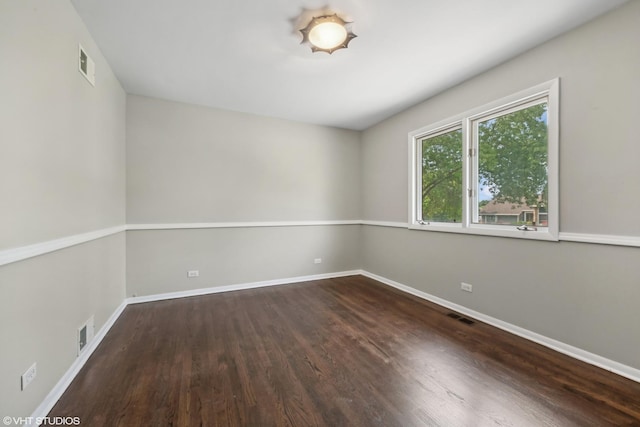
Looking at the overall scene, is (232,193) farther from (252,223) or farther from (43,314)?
(43,314)

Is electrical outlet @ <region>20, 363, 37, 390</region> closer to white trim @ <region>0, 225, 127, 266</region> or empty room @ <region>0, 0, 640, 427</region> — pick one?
empty room @ <region>0, 0, 640, 427</region>

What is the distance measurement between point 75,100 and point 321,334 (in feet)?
9.01

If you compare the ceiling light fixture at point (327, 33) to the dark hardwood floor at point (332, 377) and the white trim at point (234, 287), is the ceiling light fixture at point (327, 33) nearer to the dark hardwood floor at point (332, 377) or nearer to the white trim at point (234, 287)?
the dark hardwood floor at point (332, 377)

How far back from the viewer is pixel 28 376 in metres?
1.32

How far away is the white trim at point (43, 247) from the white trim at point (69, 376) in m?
0.85

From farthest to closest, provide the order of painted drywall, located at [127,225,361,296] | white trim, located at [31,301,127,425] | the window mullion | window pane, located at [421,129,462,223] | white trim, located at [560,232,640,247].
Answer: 1. painted drywall, located at [127,225,361,296]
2. window pane, located at [421,129,462,223]
3. the window mullion
4. white trim, located at [560,232,640,247]
5. white trim, located at [31,301,127,425]

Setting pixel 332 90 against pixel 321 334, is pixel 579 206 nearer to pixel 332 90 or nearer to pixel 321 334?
pixel 321 334

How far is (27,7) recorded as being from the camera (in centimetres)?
135

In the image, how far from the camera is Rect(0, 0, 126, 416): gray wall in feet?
4.00

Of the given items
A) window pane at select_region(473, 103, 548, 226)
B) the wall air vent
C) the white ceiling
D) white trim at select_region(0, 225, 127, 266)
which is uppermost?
the white ceiling

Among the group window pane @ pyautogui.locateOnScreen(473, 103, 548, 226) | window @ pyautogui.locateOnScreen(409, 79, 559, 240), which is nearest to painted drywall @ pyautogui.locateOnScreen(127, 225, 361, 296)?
window @ pyautogui.locateOnScreen(409, 79, 559, 240)

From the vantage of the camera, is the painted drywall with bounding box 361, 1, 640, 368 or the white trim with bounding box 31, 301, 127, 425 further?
the painted drywall with bounding box 361, 1, 640, 368

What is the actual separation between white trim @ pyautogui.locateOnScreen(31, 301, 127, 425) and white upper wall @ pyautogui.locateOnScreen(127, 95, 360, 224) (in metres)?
1.37

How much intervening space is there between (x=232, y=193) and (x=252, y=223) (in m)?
0.53
